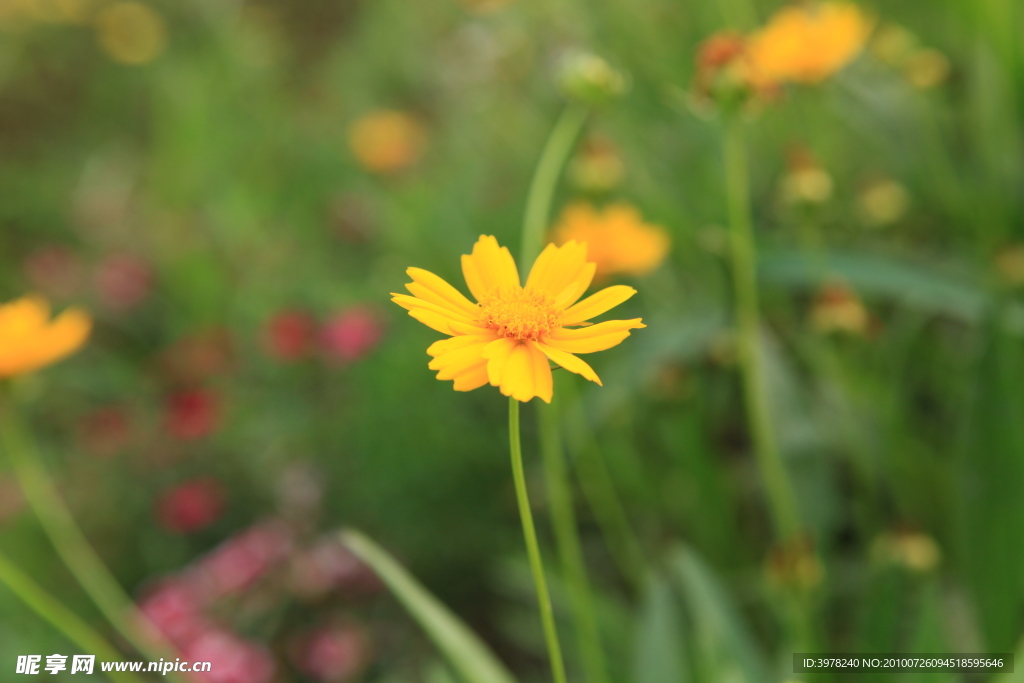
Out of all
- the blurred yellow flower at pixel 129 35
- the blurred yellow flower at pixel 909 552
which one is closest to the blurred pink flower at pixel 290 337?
the blurred yellow flower at pixel 909 552

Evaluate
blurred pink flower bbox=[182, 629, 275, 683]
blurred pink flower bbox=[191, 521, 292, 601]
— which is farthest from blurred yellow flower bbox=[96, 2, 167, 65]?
blurred pink flower bbox=[182, 629, 275, 683]

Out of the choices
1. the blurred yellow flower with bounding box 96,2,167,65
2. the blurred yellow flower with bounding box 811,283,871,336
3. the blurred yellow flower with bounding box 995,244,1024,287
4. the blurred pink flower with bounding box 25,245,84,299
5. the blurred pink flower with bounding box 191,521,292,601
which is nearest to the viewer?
the blurred yellow flower with bounding box 811,283,871,336

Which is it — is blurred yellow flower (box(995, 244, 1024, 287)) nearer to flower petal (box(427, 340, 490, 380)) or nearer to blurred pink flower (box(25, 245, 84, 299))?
flower petal (box(427, 340, 490, 380))

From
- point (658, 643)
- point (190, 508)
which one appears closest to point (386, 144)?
point (190, 508)

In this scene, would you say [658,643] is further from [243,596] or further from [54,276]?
[54,276]

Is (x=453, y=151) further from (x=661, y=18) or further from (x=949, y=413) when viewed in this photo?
(x=949, y=413)

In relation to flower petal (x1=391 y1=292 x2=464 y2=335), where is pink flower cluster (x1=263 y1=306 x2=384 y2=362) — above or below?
above

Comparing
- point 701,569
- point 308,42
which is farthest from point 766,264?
point 308,42
